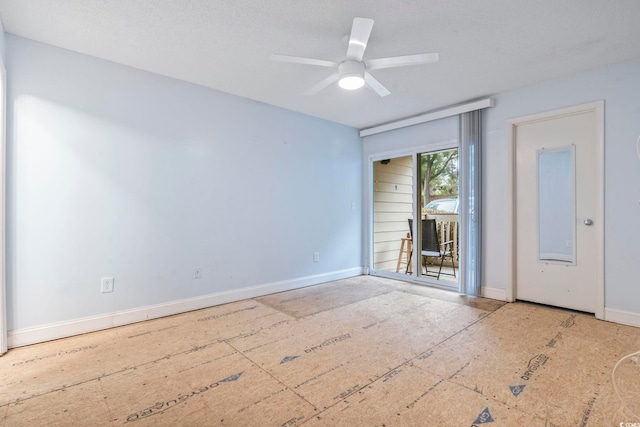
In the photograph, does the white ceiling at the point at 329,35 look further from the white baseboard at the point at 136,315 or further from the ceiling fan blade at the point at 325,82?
the white baseboard at the point at 136,315

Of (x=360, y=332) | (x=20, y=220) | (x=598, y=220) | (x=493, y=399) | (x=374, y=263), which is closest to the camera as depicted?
(x=493, y=399)

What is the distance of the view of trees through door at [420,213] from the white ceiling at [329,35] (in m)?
1.48

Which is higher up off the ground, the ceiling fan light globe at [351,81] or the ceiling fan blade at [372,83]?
the ceiling fan blade at [372,83]

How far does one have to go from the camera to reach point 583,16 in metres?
2.14

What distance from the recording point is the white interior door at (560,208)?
3018 mm

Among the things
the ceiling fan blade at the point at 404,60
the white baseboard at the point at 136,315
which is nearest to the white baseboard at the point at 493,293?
the white baseboard at the point at 136,315

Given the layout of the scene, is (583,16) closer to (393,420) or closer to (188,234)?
(393,420)

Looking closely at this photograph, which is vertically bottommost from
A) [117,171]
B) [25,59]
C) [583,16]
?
[117,171]

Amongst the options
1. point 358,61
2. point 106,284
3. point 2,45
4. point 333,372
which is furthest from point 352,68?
point 106,284

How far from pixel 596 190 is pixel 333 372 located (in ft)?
10.00

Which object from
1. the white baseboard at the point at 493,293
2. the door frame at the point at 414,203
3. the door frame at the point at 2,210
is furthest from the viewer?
the door frame at the point at 414,203

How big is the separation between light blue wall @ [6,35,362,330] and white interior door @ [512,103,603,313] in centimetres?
261

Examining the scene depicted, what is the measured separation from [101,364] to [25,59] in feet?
8.04

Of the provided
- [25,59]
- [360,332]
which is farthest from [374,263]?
[25,59]
